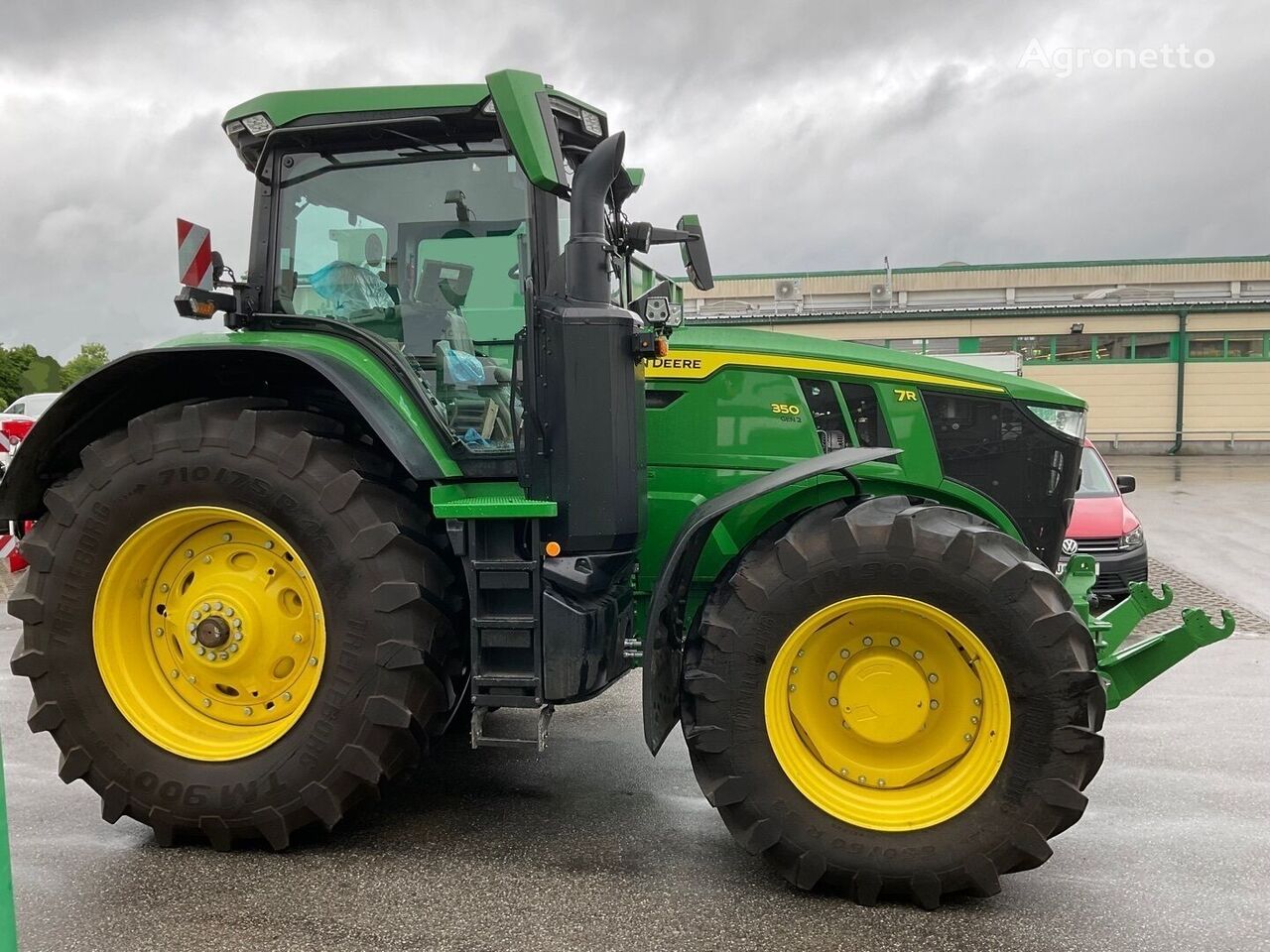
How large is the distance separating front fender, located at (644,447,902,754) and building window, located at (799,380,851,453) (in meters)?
0.33

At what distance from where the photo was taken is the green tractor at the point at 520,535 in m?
2.90

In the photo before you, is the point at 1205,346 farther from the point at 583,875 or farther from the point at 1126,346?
the point at 583,875

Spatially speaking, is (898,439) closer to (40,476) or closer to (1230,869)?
(1230,869)

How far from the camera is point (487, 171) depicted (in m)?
3.40

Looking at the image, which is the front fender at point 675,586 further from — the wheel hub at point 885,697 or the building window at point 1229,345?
the building window at point 1229,345

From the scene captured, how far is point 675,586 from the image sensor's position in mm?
3180

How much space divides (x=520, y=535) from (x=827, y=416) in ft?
4.08

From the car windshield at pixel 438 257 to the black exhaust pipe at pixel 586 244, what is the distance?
1.09 feet

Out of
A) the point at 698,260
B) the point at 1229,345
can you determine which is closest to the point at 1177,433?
the point at 1229,345

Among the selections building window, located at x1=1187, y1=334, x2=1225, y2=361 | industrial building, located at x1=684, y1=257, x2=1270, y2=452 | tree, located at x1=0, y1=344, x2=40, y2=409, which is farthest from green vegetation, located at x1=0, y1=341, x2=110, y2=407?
building window, located at x1=1187, y1=334, x2=1225, y2=361

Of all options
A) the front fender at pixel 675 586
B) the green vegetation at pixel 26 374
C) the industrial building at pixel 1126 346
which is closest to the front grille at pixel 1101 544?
the front fender at pixel 675 586

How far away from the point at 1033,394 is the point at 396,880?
9.40ft

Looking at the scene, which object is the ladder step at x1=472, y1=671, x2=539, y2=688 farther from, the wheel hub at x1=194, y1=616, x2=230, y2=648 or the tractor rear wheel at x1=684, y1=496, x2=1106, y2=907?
the wheel hub at x1=194, y1=616, x2=230, y2=648

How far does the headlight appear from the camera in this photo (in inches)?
146
